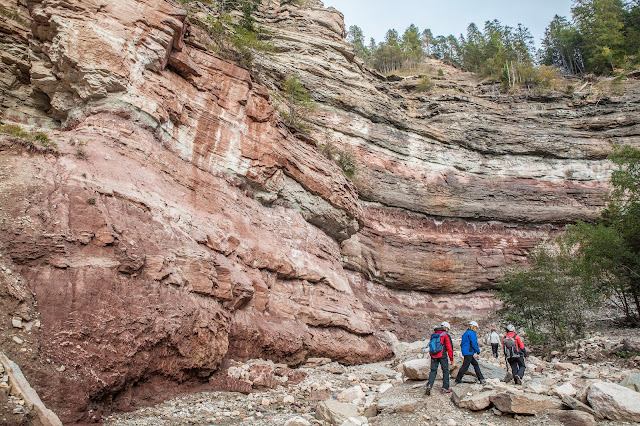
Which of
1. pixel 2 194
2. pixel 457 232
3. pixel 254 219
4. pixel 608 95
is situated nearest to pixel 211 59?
pixel 254 219

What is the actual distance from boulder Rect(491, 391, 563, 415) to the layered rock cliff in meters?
6.54

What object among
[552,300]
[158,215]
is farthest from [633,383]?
[158,215]

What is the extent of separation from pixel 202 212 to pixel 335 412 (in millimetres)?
7888

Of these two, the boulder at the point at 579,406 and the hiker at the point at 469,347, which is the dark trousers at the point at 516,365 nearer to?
the hiker at the point at 469,347

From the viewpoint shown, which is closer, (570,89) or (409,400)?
(409,400)

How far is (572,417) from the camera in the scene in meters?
6.07

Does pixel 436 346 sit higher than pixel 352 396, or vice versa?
pixel 436 346

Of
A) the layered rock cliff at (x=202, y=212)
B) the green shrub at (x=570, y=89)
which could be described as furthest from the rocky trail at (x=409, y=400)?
the green shrub at (x=570, y=89)

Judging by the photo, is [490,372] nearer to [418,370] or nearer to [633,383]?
[418,370]

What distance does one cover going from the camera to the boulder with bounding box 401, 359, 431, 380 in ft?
32.6

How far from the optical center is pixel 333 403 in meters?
7.56

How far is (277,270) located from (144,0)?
11.6 meters

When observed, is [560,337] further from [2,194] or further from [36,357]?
[2,194]

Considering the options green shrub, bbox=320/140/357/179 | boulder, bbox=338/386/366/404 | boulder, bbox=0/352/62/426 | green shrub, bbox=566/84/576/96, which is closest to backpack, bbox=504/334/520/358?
boulder, bbox=338/386/366/404
